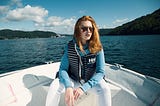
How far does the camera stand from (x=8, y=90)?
251 centimetres

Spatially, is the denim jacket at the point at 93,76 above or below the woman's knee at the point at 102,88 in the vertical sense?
above

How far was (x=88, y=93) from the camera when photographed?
2.44m

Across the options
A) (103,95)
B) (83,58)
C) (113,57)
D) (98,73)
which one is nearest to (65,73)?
(83,58)

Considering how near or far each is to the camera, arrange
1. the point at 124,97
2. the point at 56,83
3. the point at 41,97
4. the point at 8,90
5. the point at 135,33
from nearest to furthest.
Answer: the point at 56,83, the point at 8,90, the point at 124,97, the point at 41,97, the point at 135,33

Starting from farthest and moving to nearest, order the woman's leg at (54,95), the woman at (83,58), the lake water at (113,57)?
1. the lake water at (113,57)
2. the woman at (83,58)
3. the woman's leg at (54,95)

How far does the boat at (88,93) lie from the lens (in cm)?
244

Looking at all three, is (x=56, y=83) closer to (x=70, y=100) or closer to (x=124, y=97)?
(x=70, y=100)

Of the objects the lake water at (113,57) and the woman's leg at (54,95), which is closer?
the woman's leg at (54,95)

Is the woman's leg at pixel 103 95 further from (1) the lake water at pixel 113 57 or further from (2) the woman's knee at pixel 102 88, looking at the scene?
(1) the lake water at pixel 113 57

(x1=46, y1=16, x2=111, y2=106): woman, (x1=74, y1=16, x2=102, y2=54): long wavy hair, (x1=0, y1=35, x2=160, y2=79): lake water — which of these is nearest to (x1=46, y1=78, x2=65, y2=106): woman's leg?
(x1=46, y1=16, x2=111, y2=106): woman

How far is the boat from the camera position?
244 centimetres

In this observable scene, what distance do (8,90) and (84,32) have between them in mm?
1341

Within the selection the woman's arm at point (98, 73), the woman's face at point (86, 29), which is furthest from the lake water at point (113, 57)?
the woman's face at point (86, 29)

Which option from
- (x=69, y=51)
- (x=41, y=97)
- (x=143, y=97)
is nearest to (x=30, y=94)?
(x=41, y=97)
